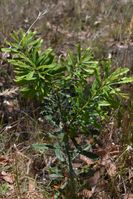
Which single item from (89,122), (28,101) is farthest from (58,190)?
(28,101)

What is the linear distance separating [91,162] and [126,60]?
973mm

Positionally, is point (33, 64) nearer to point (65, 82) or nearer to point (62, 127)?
point (65, 82)

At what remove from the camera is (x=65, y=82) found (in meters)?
1.85

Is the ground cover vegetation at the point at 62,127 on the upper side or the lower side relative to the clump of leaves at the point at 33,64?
lower

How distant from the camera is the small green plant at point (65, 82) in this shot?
1.76 metres

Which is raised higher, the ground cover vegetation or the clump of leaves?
the clump of leaves

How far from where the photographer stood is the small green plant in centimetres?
176

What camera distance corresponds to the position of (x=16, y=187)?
7.43 feet

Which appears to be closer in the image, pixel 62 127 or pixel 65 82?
pixel 65 82

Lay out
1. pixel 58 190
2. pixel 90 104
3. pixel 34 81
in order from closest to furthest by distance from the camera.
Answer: pixel 34 81, pixel 90 104, pixel 58 190

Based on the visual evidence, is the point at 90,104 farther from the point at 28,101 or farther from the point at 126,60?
the point at 126,60

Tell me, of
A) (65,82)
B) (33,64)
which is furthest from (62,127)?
(33,64)

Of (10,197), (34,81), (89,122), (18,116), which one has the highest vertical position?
(34,81)

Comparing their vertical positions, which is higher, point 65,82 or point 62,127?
point 65,82
